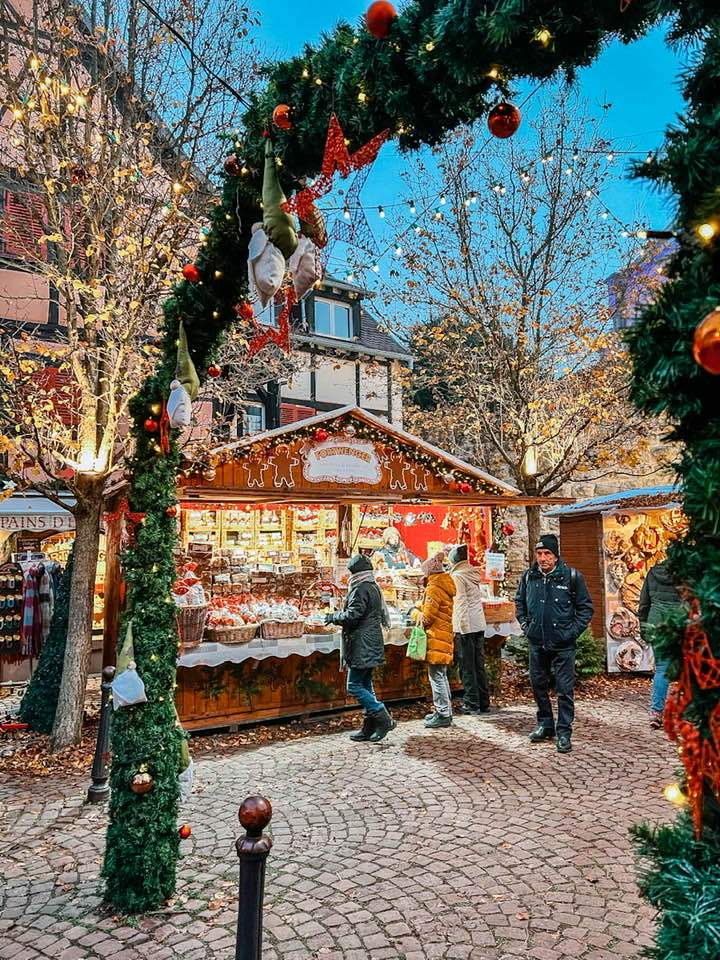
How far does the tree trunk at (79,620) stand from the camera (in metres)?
6.95

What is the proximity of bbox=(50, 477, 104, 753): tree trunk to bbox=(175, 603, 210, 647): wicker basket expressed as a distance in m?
1.08

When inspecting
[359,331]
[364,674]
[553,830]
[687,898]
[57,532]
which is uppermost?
[359,331]

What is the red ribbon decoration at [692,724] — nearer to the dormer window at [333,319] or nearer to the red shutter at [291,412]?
the red shutter at [291,412]

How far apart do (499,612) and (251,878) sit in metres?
7.15

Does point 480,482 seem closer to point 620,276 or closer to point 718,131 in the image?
point 620,276

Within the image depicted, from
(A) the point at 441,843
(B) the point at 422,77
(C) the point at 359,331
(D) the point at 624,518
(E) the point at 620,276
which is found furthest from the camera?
(C) the point at 359,331

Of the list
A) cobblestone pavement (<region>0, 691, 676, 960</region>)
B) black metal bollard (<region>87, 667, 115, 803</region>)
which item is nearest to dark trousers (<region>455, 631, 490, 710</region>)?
cobblestone pavement (<region>0, 691, 676, 960</region>)

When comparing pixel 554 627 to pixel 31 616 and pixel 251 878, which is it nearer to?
pixel 251 878

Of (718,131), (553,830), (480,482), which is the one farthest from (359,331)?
(718,131)

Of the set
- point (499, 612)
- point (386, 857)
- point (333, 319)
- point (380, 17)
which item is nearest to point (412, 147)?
point (380, 17)

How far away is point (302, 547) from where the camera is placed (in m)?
10.6

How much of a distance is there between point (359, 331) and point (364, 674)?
583 inches

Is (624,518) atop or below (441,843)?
atop

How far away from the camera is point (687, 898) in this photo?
149 centimetres
